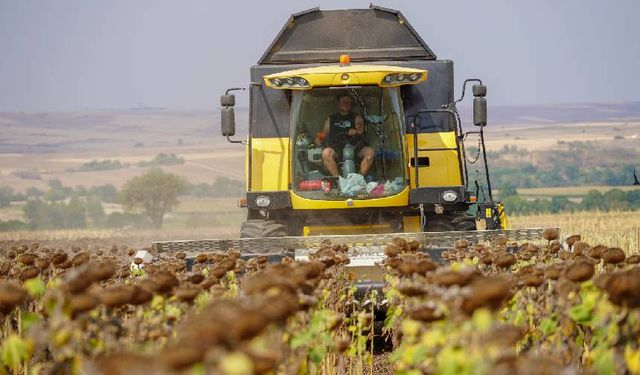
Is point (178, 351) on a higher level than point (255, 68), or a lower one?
lower

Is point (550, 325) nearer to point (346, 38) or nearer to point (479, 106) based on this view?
point (479, 106)

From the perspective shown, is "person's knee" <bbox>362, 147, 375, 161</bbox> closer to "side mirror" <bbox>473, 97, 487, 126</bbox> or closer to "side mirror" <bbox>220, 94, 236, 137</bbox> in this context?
"side mirror" <bbox>473, 97, 487, 126</bbox>

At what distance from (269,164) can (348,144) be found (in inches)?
45.8

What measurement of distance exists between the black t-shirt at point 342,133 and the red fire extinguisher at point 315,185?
16.3 inches

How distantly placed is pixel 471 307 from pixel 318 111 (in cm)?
1010

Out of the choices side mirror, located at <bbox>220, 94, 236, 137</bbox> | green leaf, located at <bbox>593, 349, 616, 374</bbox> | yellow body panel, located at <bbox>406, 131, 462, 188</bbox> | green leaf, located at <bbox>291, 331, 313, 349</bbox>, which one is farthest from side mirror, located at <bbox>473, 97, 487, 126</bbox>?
green leaf, located at <bbox>593, 349, 616, 374</bbox>

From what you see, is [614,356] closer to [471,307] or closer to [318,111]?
[471,307]

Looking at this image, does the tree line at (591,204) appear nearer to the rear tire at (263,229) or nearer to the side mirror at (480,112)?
the side mirror at (480,112)

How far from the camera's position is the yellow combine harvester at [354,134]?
48.7ft

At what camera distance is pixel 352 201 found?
14711mm

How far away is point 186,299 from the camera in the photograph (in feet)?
21.5

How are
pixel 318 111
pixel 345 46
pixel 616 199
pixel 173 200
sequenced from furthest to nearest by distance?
1. pixel 173 200
2. pixel 616 199
3. pixel 345 46
4. pixel 318 111

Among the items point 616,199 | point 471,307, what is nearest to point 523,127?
point 616,199

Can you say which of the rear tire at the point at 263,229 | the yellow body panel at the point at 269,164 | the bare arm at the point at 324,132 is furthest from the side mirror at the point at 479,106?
the rear tire at the point at 263,229
